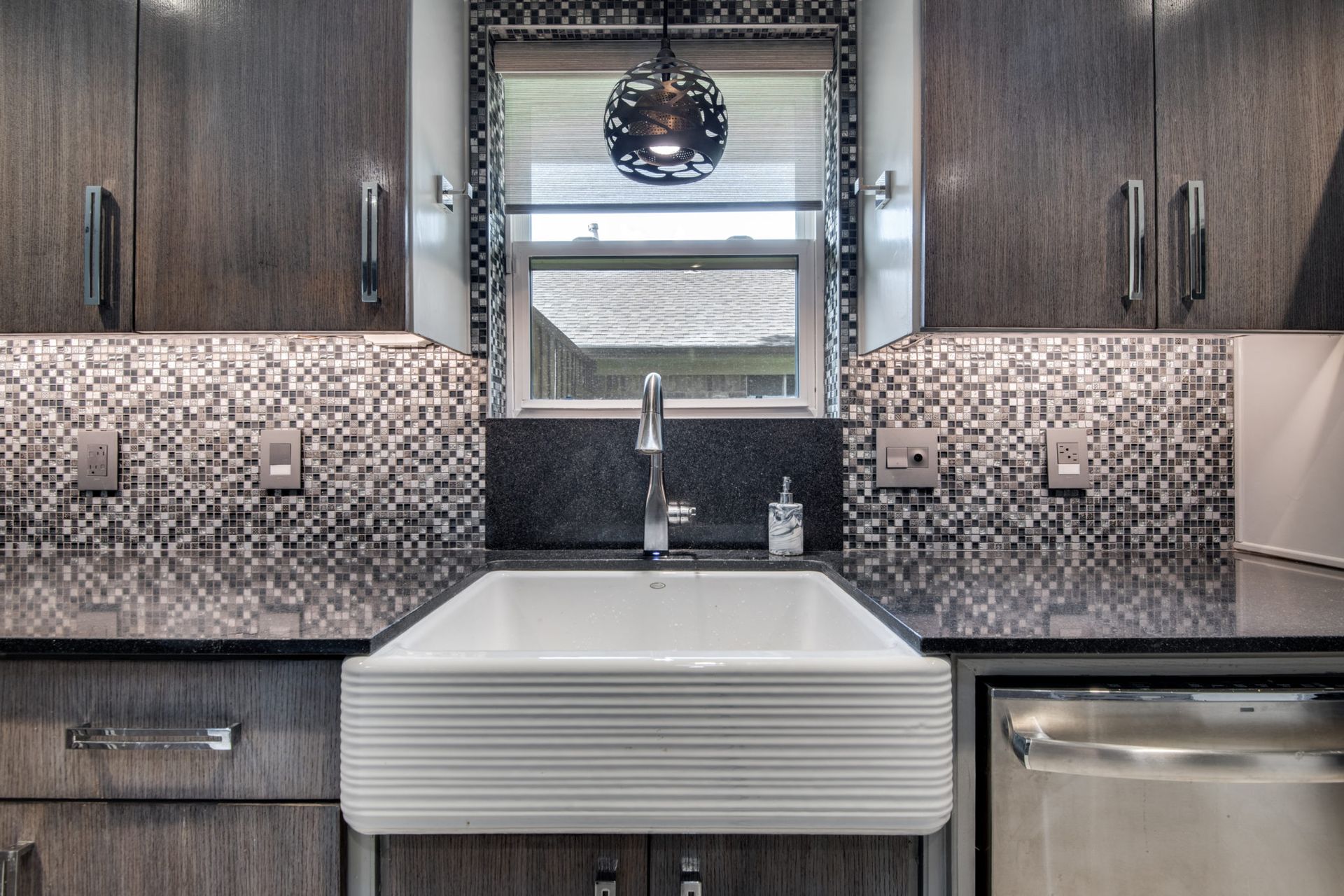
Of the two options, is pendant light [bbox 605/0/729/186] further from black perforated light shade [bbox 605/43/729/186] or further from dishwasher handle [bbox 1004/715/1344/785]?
dishwasher handle [bbox 1004/715/1344/785]

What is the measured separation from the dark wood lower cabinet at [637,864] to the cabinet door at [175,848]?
0.09 meters

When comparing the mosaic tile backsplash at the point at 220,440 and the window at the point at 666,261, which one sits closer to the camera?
the mosaic tile backsplash at the point at 220,440

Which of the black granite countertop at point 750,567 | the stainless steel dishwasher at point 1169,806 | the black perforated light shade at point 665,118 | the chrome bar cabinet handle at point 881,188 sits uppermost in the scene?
the black perforated light shade at point 665,118

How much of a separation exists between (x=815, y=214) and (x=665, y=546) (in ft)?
2.76

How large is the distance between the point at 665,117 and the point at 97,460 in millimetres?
1380

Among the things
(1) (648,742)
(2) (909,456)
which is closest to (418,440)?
(1) (648,742)

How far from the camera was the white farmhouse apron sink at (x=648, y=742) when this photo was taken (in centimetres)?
71

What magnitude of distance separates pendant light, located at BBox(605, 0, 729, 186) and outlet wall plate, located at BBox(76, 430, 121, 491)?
1.23 m

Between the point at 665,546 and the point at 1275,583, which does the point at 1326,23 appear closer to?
the point at 1275,583

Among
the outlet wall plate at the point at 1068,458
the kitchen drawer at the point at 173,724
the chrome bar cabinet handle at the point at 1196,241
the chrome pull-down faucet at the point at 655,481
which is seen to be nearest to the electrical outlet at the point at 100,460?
the kitchen drawer at the point at 173,724

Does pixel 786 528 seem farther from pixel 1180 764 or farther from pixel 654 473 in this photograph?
pixel 1180 764

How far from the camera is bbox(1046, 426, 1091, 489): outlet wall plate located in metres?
1.38

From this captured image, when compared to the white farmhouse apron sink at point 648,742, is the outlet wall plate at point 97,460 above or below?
above

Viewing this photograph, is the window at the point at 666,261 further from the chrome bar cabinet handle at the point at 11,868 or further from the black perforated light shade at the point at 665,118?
the chrome bar cabinet handle at the point at 11,868
